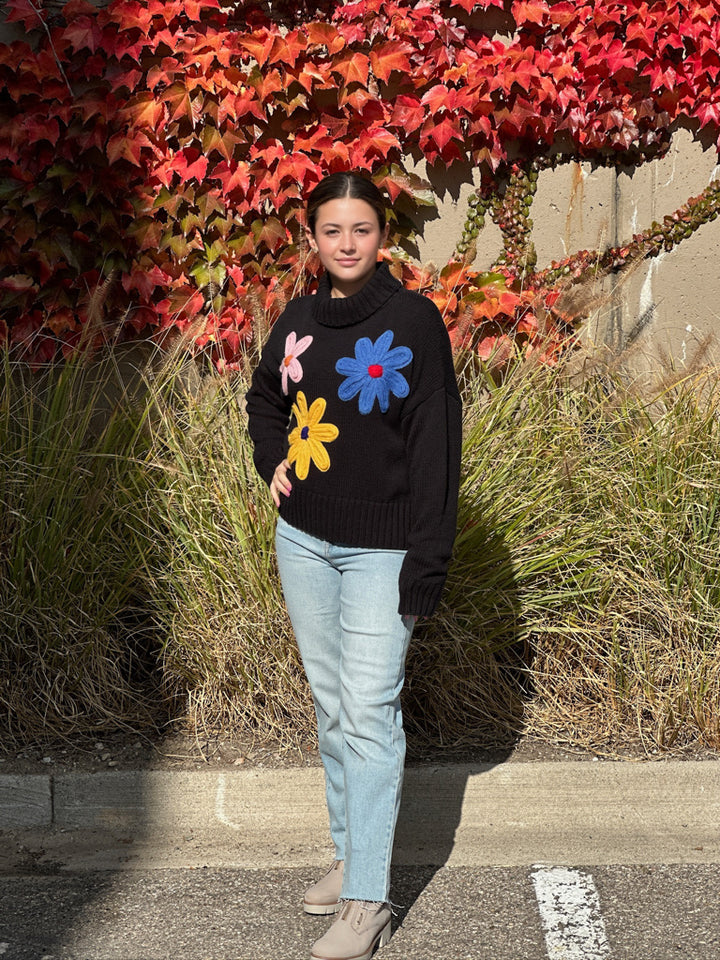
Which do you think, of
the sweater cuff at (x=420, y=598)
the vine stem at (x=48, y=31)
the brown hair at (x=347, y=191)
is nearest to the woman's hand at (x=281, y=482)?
the sweater cuff at (x=420, y=598)

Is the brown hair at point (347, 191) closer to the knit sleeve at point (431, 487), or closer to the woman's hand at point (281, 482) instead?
the knit sleeve at point (431, 487)

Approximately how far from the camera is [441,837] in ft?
11.8

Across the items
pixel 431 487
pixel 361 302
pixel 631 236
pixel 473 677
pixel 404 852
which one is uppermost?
pixel 631 236

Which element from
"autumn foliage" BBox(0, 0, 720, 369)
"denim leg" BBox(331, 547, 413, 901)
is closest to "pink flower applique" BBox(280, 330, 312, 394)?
"denim leg" BBox(331, 547, 413, 901)

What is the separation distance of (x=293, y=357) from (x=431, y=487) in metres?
0.52

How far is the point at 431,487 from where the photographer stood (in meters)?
2.71

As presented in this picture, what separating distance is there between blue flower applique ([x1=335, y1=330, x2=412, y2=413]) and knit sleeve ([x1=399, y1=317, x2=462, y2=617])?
0.06 m

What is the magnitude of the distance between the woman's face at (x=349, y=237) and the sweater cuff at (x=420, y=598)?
78 cm

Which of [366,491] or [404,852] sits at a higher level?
[366,491]

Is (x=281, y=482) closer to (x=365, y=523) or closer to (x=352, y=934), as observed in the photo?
(x=365, y=523)

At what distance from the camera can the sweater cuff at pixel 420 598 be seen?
106 inches

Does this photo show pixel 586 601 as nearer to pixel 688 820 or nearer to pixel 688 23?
pixel 688 820

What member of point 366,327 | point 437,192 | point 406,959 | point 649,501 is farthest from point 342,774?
point 437,192

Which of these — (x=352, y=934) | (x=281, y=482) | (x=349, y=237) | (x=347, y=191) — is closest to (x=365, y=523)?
(x=281, y=482)
